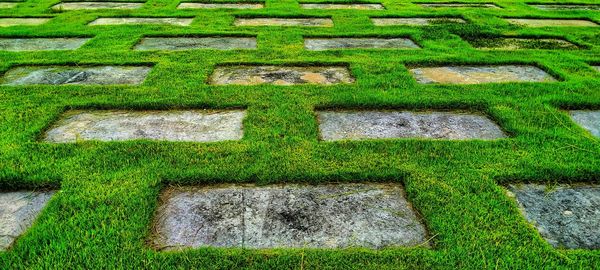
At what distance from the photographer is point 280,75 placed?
4.11 m

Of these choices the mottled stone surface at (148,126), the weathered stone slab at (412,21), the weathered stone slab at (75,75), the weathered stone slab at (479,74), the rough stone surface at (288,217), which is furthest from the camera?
the weathered stone slab at (412,21)

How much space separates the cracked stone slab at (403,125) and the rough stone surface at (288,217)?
635 millimetres

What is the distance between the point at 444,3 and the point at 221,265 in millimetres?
7637

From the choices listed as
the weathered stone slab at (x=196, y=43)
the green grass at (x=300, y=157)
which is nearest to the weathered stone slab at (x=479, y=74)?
the green grass at (x=300, y=157)

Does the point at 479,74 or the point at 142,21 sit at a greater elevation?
the point at 142,21

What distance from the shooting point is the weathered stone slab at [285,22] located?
6.33 meters

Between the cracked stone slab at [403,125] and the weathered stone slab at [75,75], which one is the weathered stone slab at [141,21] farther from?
the cracked stone slab at [403,125]

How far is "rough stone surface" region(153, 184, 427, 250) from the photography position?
1992mm

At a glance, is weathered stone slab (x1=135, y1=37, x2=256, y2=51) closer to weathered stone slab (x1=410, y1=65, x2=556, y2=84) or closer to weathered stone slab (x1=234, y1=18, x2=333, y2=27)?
weathered stone slab (x1=234, y1=18, x2=333, y2=27)

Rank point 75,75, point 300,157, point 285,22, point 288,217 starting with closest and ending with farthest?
point 288,217, point 300,157, point 75,75, point 285,22

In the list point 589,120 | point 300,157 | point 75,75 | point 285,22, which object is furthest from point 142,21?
point 589,120

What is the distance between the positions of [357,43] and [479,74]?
1581mm

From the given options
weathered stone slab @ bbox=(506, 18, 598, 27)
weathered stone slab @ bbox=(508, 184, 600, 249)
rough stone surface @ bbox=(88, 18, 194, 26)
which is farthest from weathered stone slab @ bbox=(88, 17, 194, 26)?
weathered stone slab @ bbox=(508, 184, 600, 249)

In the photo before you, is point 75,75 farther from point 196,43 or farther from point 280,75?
point 280,75
